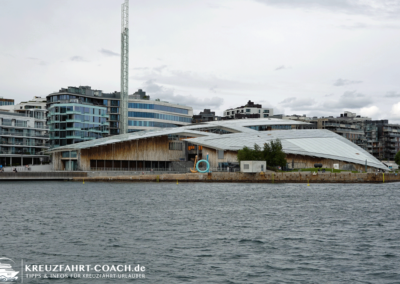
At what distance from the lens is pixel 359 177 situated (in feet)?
299

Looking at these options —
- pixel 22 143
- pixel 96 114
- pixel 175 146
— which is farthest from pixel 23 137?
pixel 175 146

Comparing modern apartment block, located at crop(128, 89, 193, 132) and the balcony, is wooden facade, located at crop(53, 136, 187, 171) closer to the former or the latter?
the balcony

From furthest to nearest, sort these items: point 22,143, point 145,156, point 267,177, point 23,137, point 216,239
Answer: point 23,137, point 22,143, point 145,156, point 267,177, point 216,239

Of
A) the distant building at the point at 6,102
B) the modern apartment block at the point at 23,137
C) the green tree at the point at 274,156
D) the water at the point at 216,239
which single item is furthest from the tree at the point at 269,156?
the distant building at the point at 6,102

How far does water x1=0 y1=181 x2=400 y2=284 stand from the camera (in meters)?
23.4

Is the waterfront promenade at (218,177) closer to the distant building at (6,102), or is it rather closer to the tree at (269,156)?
the tree at (269,156)

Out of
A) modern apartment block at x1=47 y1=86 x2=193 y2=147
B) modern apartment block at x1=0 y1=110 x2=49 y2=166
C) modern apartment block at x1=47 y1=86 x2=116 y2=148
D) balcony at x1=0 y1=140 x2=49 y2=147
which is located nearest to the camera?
balcony at x1=0 y1=140 x2=49 y2=147

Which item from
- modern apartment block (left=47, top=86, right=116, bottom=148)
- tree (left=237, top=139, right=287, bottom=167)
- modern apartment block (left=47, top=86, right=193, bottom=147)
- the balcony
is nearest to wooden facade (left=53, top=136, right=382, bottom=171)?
tree (left=237, top=139, right=287, bottom=167)

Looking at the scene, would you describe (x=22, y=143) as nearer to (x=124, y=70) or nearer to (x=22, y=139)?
(x=22, y=139)

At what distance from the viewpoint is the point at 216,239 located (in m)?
31.1

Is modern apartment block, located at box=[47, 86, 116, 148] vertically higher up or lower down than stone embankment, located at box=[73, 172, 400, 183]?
higher up

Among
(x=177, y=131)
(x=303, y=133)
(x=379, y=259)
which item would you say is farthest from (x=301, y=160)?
(x=379, y=259)

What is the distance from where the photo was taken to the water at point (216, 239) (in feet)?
76.7

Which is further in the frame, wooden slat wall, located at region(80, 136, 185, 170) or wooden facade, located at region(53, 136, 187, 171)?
wooden slat wall, located at region(80, 136, 185, 170)
